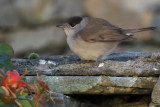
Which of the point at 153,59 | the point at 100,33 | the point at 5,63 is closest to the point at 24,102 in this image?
the point at 5,63

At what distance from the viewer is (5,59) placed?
2.78m

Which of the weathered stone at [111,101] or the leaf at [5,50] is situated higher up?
the leaf at [5,50]

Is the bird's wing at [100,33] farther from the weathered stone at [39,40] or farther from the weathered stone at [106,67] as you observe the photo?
the weathered stone at [39,40]

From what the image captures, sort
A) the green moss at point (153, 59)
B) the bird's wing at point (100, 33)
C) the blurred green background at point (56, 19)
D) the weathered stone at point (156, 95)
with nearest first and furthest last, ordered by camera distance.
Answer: the weathered stone at point (156, 95) → the green moss at point (153, 59) → the bird's wing at point (100, 33) → the blurred green background at point (56, 19)

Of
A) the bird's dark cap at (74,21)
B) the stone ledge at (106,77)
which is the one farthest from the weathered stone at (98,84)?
the bird's dark cap at (74,21)

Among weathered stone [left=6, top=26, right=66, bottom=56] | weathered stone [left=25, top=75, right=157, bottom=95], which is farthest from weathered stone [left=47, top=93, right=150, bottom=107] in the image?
weathered stone [left=6, top=26, right=66, bottom=56]

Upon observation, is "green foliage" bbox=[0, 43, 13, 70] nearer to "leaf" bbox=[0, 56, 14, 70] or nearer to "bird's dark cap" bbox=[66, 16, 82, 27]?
"leaf" bbox=[0, 56, 14, 70]

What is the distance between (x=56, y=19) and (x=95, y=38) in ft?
16.5

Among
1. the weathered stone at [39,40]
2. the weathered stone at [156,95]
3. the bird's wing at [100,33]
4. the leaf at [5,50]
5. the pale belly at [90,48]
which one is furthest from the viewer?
the weathered stone at [39,40]

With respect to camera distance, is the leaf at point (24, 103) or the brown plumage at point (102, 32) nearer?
the leaf at point (24, 103)

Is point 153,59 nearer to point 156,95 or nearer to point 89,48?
point 156,95

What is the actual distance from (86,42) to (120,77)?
4.02 ft

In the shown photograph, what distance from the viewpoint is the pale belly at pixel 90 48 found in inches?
179

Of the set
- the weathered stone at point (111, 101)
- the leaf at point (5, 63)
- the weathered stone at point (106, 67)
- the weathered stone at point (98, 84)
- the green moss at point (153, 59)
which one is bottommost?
the weathered stone at point (111, 101)
